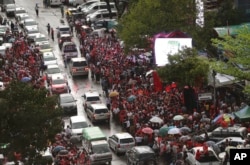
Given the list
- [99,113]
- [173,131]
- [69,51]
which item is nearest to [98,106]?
[99,113]

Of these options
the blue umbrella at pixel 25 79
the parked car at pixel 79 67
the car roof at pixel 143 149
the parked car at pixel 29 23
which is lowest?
the car roof at pixel 143 149

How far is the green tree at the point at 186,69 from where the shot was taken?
46.8 metres

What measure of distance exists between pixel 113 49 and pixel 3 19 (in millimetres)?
21573

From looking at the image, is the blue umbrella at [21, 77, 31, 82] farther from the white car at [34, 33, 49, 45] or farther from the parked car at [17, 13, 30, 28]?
the parked car at [17, 13, 30, 28]

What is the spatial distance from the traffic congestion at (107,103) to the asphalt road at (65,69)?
0.21 ft

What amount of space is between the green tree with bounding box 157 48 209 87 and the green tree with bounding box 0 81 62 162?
14.3m

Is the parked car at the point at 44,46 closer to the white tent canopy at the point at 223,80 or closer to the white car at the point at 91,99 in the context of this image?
the white car at the point at 91,99

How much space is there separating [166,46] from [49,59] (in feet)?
41.8

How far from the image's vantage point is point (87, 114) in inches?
1970

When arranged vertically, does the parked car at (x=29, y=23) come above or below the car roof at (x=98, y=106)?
above

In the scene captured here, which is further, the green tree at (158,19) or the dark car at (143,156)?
the green tree at (158,19)

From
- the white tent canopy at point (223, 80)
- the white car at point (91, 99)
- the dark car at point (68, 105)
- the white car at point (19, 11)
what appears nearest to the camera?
the white tent canopy at point (223, 80)

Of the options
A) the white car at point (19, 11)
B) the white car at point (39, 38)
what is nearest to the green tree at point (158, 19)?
the white car at point (39, 38)

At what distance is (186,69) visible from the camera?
47.4 metres
